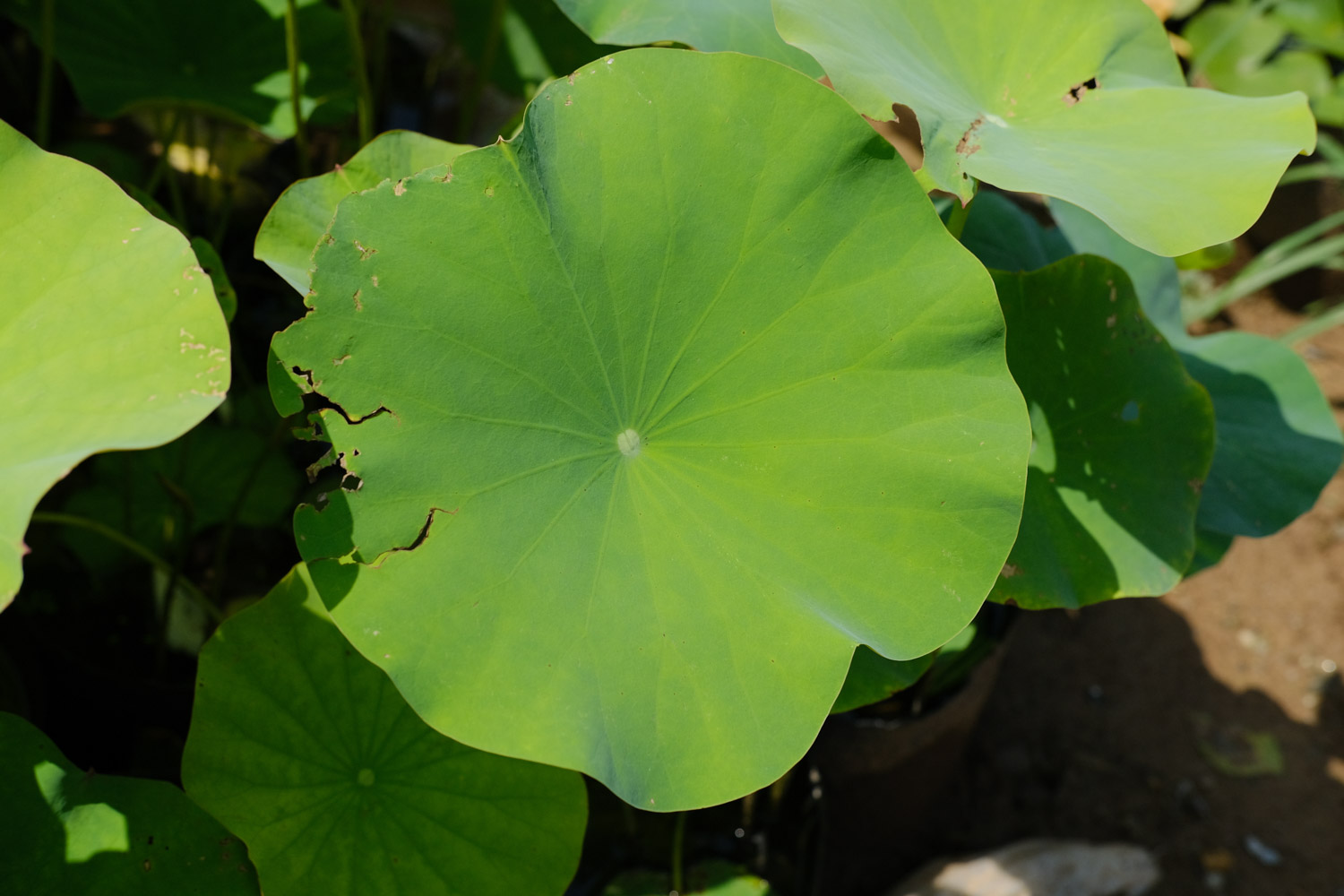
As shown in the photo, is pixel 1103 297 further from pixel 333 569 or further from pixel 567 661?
pixel 333 569

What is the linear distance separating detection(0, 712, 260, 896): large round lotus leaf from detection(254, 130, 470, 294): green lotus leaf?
1.66 feet

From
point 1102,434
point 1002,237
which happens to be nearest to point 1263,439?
point 1102,434

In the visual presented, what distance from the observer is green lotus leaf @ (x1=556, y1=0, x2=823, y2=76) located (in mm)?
1003

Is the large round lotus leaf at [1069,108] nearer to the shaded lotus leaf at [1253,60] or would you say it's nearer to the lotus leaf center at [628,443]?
the lotus leaf center at [628,443]

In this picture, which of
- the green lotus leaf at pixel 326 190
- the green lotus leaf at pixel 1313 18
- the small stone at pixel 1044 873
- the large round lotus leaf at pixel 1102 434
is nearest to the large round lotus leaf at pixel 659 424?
the green lotus leaf at pixel 326 190

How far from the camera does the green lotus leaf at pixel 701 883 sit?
131 cm

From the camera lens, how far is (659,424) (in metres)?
0.87

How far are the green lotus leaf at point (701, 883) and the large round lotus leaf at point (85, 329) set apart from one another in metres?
0.97

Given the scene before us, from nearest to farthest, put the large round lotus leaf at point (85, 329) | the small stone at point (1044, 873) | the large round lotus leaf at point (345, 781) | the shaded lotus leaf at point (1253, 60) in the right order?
1. the large round lotus leaf at point (85, 329)
2. the large round lotus leaf at point (345, 781)
3. the small stone at point (1044, 873)
4. the shaded lotus leaf at point (1253, 60)

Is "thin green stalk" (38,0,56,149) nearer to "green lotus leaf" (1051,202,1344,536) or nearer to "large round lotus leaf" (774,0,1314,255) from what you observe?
"large round lotus leaf" (774,0,1314,255)

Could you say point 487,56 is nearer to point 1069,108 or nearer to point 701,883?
point 1069,108

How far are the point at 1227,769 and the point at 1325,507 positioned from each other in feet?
2.94

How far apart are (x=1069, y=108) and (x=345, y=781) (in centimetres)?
104

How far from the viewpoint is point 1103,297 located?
1.12 meters
